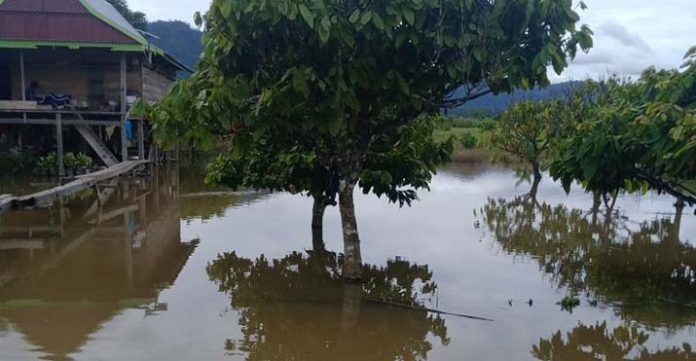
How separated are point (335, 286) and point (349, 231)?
0.84 m

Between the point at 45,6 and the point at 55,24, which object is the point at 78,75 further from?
the point at 45,6

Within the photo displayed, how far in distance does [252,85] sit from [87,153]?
61.7 feet

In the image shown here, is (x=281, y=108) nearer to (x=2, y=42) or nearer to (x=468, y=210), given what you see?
(x=468, y=210)

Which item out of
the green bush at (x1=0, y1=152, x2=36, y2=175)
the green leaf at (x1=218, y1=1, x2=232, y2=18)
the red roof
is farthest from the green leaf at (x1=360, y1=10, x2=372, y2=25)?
the green bush at (x1=0, y1=152, x2=36, y2=175)

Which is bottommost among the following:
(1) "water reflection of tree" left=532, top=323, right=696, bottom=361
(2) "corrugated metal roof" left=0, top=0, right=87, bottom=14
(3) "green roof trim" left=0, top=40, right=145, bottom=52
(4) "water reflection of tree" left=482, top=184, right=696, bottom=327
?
(1) "water reflection of tree" left=532, top=323, right=696, bottom=361

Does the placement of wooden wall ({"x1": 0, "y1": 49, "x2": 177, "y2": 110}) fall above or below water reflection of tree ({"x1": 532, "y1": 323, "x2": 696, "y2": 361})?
above

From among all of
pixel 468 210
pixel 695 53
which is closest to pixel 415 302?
pixel 695 53

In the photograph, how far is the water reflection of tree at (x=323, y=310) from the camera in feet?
19.9

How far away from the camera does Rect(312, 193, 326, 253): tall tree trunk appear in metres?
10.5

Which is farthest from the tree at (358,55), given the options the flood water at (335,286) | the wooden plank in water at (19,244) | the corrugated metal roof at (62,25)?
the corrugated metal roof at (62,25)

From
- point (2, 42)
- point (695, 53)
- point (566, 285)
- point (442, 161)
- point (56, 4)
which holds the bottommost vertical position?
point (566, 285)

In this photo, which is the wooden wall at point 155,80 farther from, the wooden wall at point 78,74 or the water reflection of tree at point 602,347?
the water reflection of tree at point 602,347

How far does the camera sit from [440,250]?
10.7 meters

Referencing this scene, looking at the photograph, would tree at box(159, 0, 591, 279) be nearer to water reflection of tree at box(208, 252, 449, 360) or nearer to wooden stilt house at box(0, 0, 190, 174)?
water reflection of tree at box(208, 252, 449, 360)
